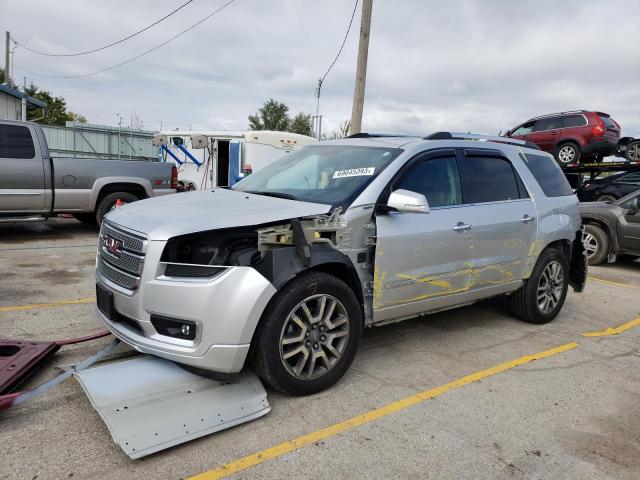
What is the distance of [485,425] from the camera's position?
316 cm

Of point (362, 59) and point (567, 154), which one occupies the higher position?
point (362, 59)

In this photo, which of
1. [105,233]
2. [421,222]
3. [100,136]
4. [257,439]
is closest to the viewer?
[257,439]

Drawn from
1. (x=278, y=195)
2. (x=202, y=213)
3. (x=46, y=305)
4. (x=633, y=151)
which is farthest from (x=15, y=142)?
(x=633, y=151)

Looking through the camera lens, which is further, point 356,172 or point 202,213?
point 356,172

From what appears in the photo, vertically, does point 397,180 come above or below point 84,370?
above

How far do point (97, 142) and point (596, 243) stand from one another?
67.3 ft

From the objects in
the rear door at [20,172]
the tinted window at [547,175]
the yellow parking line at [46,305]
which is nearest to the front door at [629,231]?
the tinted window at [547,175]

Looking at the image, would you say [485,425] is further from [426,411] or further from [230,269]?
[230,269]

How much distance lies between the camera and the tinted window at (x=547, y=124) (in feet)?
47.0

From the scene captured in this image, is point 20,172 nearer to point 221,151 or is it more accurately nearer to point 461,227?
point 461,227

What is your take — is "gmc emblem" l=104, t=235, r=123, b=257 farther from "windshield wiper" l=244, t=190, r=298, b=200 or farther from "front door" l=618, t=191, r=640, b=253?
"front door" l=618, t=191, r=640, b=253

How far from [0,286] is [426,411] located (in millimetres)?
5012

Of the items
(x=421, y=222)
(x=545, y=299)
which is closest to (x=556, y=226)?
(x=545, y=299)

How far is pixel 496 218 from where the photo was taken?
4492mm
